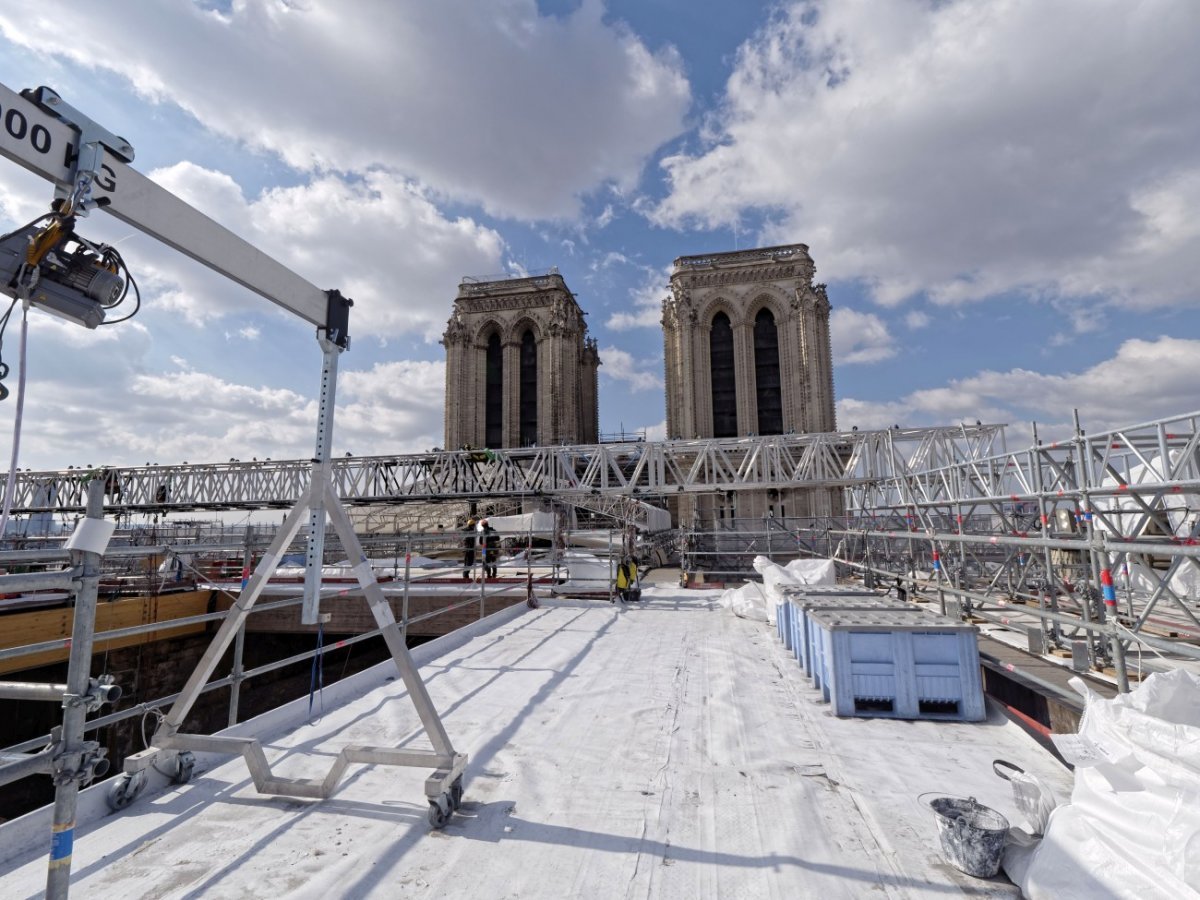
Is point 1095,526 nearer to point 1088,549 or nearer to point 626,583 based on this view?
point 1088,549

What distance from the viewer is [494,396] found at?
53.2 meters

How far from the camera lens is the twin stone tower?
138 ft

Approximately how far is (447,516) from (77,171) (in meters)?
38.2

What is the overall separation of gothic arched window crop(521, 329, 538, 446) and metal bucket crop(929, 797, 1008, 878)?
49.3m

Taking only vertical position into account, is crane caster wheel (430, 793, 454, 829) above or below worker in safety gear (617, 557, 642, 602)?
below

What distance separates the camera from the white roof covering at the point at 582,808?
9.34 feet

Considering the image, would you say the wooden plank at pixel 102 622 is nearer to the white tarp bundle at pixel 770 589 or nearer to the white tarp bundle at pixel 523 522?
the white tarp bundle at pixel 770 589

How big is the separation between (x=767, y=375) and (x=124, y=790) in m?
44.7

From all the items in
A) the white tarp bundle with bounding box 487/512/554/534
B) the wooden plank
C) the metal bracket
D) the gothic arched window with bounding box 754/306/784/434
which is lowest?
the wooden plank

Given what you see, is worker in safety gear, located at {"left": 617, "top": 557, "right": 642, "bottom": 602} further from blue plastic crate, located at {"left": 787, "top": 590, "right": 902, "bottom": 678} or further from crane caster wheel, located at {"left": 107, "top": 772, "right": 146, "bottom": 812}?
crane caster wheel, located at {"left": 107, "top": 772, "right": 146, "bottom": 812}

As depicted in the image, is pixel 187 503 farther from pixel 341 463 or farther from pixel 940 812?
pixel 940 812

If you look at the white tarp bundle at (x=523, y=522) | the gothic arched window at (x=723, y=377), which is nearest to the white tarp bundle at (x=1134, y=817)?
the white tarp bundle at (x=523, y=522)

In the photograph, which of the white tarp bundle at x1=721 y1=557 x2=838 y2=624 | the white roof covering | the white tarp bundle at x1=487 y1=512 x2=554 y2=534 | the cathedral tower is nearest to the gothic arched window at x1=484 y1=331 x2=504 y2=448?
the cathedral tower

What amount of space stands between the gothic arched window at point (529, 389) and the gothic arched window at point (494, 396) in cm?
193
